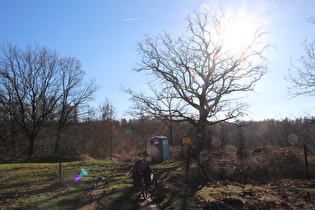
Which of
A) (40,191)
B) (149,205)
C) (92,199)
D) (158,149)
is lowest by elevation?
(149,205)

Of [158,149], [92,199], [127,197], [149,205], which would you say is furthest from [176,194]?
[158,149]

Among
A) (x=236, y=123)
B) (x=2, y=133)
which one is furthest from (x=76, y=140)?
(x=236, y=123)

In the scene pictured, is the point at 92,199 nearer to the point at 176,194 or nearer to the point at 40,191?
the point at 40,191

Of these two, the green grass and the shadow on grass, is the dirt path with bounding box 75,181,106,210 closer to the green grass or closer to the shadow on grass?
the green grass

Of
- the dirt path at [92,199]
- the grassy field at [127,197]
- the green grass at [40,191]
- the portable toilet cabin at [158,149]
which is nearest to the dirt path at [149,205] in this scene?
the grassy field at [127,197]

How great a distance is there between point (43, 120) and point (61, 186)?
76.0 feet

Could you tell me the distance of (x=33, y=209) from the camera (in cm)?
636

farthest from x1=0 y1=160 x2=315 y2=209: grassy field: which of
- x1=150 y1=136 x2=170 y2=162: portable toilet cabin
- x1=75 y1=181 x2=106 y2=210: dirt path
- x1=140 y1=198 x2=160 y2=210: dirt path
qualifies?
x1=150 y1=136 x2=170 y2=162: portable toilet cabin

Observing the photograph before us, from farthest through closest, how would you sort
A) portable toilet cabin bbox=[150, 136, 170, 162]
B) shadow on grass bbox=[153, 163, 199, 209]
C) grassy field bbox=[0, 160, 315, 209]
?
portable toilet cabin bbox=[150, 136, 170, 162] < shadow on grass bbox=[153, 163, 199, 209] < grassy field bbox=[0, 160, 315, 209]

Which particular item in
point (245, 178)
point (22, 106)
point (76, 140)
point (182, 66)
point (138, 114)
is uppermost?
point (182, 66)

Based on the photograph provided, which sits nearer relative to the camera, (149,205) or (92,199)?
(149,205)

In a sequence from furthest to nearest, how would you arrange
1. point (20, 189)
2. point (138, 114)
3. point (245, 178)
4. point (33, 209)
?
1. point (138, 114)
2. point (245, 178)
3. point (20, 189)
4. point (33, 209)

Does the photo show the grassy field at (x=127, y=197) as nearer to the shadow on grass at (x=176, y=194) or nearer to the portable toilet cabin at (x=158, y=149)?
the shadow on grass at (x=176, y=194)

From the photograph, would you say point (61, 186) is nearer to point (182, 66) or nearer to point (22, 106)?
point (182, 66)
